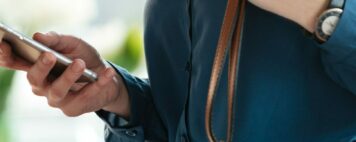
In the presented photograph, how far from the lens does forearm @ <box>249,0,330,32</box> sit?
476 millimetres

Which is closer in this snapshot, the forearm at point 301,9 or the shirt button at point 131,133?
the forearm at point 301,9

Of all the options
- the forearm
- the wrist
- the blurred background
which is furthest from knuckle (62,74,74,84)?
the blurred background

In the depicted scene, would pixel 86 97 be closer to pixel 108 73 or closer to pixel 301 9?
pixel 108 73

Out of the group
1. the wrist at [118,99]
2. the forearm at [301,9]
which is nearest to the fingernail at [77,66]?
the wrist at [118,99]

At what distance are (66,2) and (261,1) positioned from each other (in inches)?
34.4

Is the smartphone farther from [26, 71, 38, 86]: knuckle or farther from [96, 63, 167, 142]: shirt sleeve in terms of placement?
[96, 63, 167, 142]: shirt sleeve

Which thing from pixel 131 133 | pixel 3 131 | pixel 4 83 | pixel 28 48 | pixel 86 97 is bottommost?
pixel 3 131

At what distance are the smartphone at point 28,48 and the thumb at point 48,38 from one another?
0.09ft

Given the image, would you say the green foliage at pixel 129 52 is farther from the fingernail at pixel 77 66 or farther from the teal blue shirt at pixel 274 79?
the fingernail at pixel 77 66

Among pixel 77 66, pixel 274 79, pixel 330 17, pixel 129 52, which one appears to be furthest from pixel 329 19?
pixel 129 52

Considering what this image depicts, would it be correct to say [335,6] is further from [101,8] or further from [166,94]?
[101,8]

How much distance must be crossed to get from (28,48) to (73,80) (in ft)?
0.21

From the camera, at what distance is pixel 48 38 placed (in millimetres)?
675

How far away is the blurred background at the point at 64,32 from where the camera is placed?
1.25 meters
